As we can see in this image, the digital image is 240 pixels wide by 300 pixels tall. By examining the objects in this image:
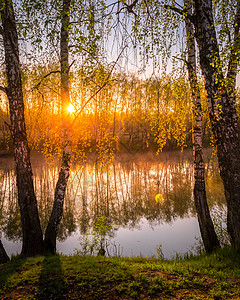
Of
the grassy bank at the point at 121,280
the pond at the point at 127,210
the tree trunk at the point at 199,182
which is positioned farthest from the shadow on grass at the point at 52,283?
the tree trunk at the point at 199,182

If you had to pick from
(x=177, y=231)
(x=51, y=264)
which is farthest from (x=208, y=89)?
(x=177, y=231)

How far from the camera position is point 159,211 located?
12.1m

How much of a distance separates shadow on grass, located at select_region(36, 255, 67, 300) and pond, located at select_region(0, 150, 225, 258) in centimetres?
235

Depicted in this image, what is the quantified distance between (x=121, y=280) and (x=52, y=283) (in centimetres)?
121

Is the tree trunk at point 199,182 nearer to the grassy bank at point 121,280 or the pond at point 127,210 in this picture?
the pond at point 127,210

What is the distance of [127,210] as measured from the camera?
12414mm

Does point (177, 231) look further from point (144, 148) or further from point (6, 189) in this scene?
point (144, 148)

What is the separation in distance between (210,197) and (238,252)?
373 inches

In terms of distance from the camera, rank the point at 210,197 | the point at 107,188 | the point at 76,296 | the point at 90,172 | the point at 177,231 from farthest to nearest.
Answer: the point at 90,172 → the point at 107,188 → the point at 210,197 → the point at 177,231 → the point at 76,296

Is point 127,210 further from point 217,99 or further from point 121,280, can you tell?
point 217,99

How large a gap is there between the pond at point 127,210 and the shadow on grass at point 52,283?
7.70 ft

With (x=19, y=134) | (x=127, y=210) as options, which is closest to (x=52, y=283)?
(x=19, y=134)

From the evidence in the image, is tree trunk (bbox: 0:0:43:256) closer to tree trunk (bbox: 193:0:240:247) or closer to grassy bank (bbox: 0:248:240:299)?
grassy bank (bbox: 0:248:240:299)

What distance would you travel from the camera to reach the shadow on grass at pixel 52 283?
3681 mm
